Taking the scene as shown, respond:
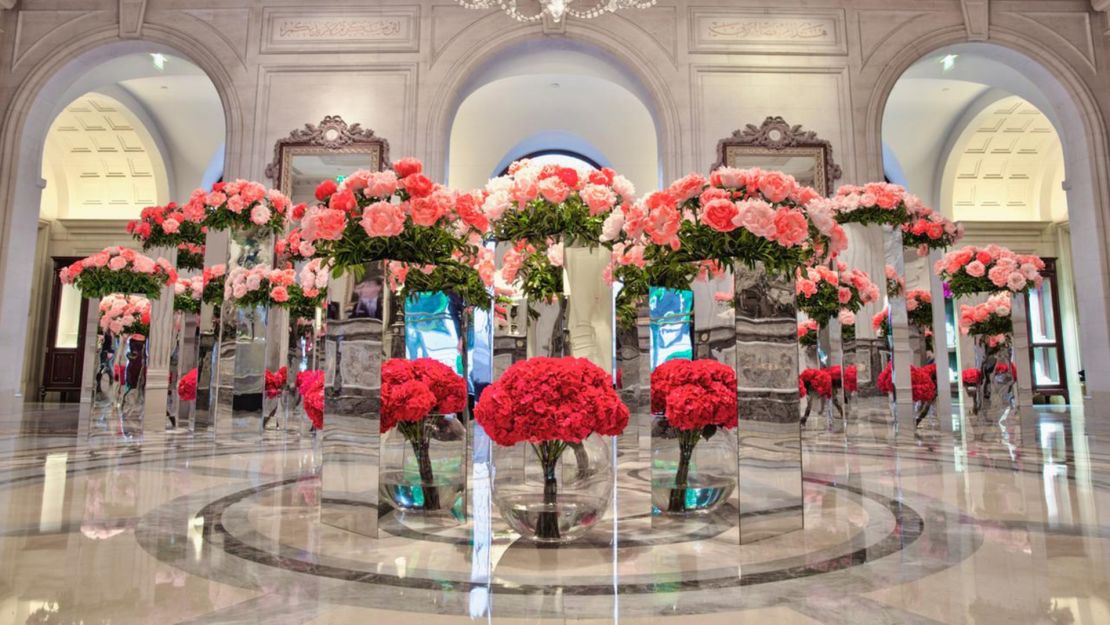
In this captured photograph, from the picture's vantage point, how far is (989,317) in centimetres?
533

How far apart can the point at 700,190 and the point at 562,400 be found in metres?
0.95

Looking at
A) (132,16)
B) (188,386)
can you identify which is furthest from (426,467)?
(132,16)

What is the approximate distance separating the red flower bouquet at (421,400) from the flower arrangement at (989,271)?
484 centimetres

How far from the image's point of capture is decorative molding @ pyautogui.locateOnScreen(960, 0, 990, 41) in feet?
28.9

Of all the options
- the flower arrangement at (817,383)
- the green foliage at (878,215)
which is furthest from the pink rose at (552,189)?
the flower arrangement at (817,383)

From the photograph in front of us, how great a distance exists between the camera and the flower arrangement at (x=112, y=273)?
5379 mm

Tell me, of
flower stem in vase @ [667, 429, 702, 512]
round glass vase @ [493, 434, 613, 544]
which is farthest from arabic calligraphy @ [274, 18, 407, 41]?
round glass vase @ [493, 434, 613, 544]

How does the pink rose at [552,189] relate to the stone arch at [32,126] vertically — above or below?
below

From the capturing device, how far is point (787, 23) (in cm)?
903

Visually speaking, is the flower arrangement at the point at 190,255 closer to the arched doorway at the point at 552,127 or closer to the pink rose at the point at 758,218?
the pink rose at the point at 758,218

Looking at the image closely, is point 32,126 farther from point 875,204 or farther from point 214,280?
point 875,204

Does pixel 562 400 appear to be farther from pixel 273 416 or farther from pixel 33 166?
pixel 33 166

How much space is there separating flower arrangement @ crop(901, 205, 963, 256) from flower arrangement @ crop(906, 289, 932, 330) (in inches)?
16.6

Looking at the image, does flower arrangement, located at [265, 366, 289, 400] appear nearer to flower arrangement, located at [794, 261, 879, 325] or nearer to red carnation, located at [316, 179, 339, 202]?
red carnation, located at [316, 179, 339, 202]
